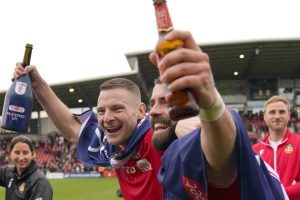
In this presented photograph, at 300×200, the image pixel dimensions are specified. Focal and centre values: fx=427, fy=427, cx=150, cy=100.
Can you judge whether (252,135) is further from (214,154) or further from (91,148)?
(214,154)

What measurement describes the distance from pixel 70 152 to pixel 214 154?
32.0 m

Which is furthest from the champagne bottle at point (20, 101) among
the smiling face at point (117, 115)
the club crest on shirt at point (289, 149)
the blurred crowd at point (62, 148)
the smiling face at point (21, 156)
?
the blurred crowd at point (62, 148)

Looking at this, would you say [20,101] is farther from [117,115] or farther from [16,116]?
[117,115]

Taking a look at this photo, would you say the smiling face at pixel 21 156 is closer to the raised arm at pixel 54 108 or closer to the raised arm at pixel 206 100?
the raised arm at pixel 54 108

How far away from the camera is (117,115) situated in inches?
128

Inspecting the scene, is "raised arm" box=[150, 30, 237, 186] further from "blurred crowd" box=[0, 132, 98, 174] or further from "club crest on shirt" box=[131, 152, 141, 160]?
"blurred crowd" box=[0, 132, 98, 174]

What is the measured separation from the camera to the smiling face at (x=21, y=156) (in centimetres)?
404

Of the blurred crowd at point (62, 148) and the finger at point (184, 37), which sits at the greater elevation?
the blurred crowd at point (62, 148)

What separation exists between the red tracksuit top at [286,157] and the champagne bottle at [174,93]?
2.98 m

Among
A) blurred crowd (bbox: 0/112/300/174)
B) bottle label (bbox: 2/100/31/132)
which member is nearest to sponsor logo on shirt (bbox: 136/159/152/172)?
bottle label (bbox: 2/100/31/132)

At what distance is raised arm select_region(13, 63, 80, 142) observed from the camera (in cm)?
399

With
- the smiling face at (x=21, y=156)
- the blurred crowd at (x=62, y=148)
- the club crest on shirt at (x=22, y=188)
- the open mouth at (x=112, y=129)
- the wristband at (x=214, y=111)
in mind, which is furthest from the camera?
the blurred crowd at (x=62, y=148)

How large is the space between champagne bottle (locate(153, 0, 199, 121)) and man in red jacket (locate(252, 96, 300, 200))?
3203mm

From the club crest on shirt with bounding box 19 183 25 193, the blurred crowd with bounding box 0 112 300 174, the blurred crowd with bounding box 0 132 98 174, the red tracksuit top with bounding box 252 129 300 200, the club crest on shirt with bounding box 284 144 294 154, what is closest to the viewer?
the club crest on shirt with bounding box 19 183 25 193
